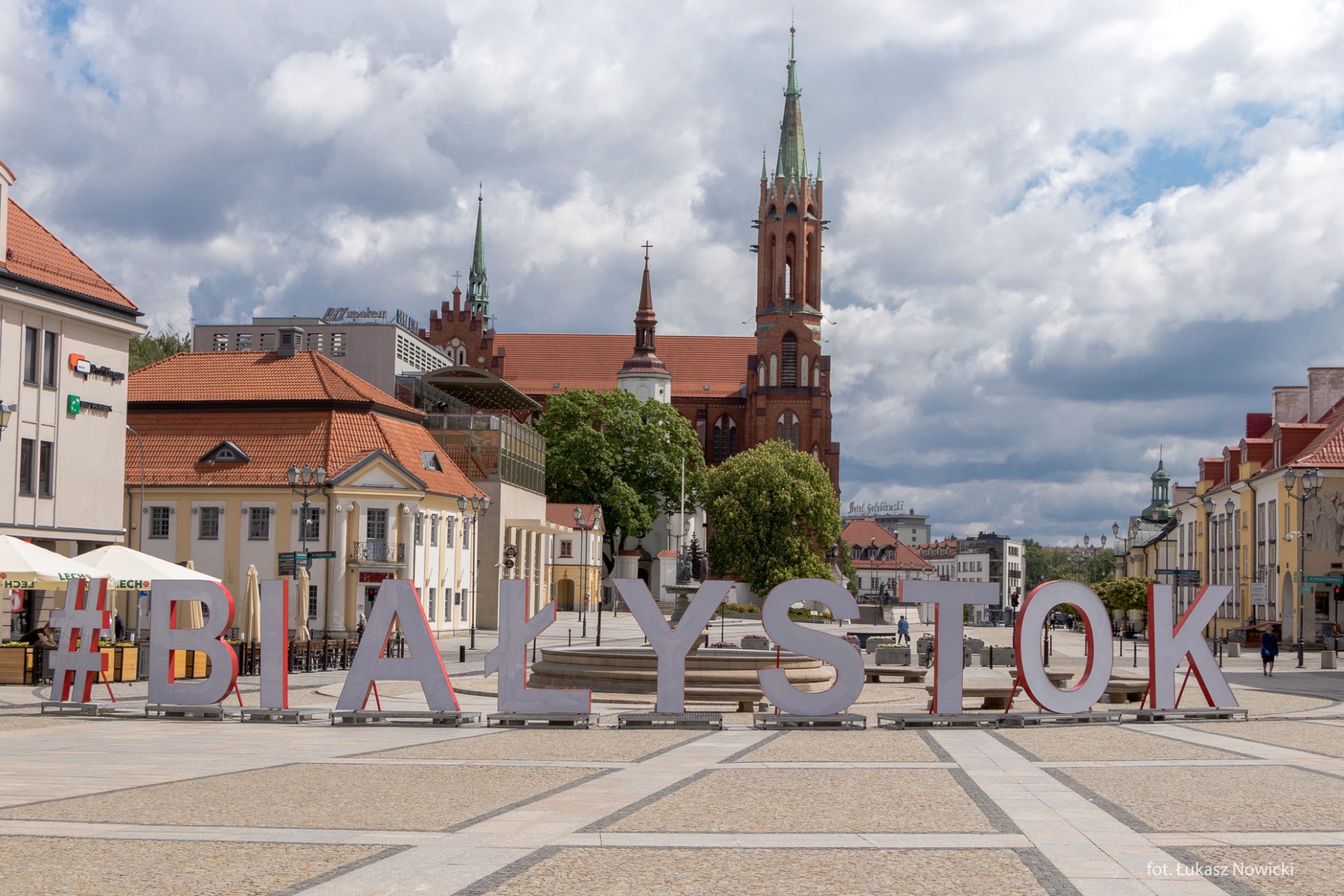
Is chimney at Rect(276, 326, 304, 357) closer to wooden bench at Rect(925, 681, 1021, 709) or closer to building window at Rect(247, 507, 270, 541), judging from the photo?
building window at Rect(247, 507, 270, 541)

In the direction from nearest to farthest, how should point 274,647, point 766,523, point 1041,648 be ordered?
point 1041,648 → point 274,647 → point 766,523

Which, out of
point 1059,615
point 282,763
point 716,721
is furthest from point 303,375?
point 1059,615

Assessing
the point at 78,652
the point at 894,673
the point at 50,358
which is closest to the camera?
the point at 78,652

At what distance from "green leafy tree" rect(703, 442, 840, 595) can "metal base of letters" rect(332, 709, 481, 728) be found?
275 ft

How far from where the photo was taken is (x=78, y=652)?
84.1ft

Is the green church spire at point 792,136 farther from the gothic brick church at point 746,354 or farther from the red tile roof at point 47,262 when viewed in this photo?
the red tile roof at point 47,262

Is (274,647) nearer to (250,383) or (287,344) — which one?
(250,383)

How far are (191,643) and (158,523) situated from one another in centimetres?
3675

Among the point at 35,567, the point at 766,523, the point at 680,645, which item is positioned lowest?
the point at 680,645

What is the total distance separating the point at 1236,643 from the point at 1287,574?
14.7 metres

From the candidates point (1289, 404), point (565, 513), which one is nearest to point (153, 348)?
point (565, 513)

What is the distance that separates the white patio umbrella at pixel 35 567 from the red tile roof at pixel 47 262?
10713mm

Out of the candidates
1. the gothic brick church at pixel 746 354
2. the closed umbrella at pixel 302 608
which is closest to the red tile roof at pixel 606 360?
the gothic brick church at pixel 746 354

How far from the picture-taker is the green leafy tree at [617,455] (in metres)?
107
